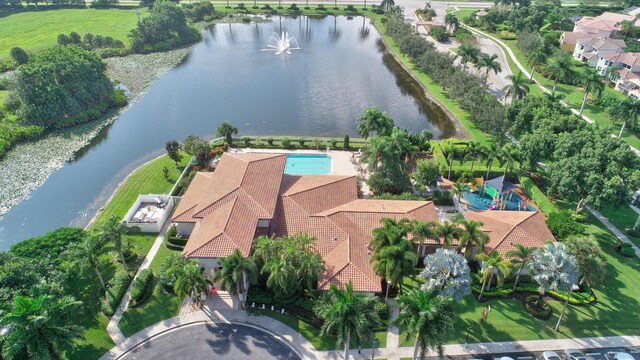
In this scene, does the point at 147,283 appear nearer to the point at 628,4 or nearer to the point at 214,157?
the point at 214,157

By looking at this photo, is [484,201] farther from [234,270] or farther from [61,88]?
[61,88]

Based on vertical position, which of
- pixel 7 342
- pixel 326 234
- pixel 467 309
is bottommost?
pixel 467 309

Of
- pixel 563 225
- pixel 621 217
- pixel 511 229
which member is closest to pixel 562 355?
pixel 511 229

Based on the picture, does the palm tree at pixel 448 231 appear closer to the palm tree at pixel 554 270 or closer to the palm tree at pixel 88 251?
the palm tree at pixel 554 270

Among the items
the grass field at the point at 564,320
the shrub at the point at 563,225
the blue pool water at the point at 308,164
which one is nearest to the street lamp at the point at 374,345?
the grass field at the point at 564,320

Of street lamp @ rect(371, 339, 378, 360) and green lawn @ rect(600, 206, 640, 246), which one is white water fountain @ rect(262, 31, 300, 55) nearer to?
green lawn @ rect(600, 206, 640, 246)

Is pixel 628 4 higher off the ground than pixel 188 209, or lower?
higher

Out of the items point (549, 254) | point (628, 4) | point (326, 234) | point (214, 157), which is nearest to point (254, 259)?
point (326, 234)

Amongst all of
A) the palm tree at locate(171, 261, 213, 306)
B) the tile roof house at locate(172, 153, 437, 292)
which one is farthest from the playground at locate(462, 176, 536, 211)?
the palm tree at locate(171, 261, 213, 306)
